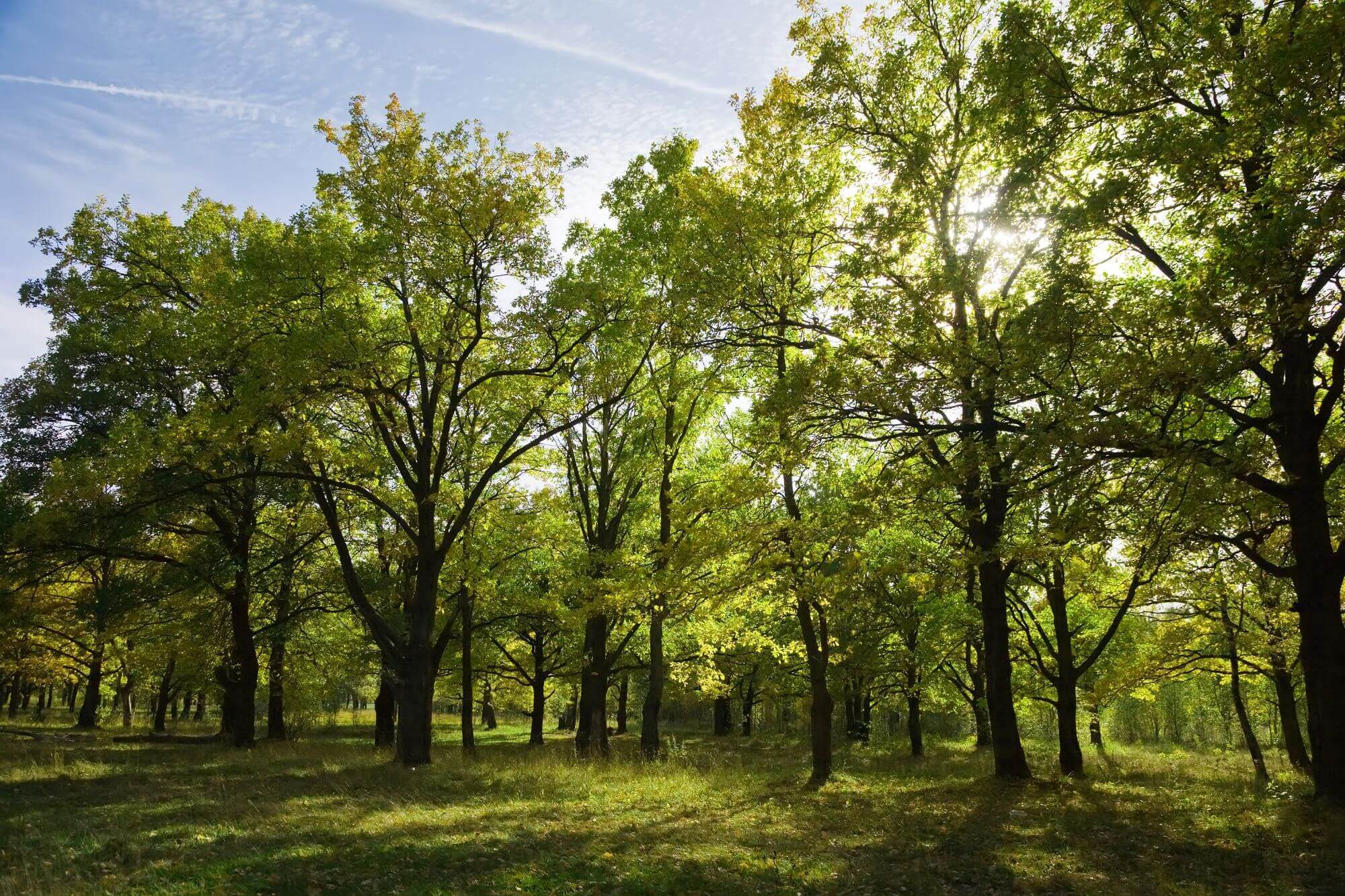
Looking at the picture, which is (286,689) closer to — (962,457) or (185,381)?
(185,381)

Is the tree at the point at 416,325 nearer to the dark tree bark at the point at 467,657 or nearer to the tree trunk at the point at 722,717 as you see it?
the dark tree bark at the point at 467,657

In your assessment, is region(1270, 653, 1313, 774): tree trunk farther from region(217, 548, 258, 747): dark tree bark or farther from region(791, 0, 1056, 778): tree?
region(217, 548, 258, 747): dark tree bark

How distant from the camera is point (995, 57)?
918 centimetres

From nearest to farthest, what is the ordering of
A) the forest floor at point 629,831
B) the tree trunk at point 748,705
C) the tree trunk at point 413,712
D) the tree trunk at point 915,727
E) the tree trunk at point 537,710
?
the forest floor at point 629,831 → the tree trunk at point 413,712 → the tree trunk at point 915,727 → the tree trunk at point 537,710 → the tree trunk at point 748,705

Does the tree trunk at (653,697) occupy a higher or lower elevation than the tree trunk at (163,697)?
higher

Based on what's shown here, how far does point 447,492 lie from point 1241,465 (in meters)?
14.9

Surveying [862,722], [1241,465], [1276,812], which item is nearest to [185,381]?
[1241,465]

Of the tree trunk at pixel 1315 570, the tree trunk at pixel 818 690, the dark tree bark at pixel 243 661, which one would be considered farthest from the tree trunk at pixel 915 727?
the dark tree bark at pixel 243 661

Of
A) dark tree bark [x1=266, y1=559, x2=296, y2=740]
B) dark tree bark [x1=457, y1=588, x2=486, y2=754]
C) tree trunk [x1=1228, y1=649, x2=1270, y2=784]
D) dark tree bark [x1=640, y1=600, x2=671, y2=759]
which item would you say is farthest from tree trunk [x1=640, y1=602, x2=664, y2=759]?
tree trunk [x1=1228, y1=649, x2=1270, y2=784]

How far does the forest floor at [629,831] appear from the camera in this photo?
23.8 feet

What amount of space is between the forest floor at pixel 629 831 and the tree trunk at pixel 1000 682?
1.98 ft

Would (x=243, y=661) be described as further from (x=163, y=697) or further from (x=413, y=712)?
(x=163, y=697)

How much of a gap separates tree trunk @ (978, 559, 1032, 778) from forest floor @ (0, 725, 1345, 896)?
0.60 m

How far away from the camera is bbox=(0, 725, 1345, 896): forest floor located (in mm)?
7258
